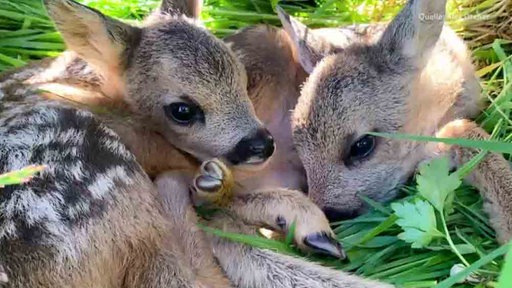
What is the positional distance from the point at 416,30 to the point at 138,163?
1.39 meters

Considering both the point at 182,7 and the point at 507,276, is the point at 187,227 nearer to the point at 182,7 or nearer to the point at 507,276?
the point at 182,7

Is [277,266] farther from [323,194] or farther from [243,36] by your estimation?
[243,36]

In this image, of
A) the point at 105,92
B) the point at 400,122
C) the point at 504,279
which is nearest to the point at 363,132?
the point at 400,122

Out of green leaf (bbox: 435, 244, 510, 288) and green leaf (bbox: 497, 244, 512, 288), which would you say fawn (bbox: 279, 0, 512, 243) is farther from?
green leaf (bbox: 497, 244, 512, 288)

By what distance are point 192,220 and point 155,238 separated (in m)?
0.36

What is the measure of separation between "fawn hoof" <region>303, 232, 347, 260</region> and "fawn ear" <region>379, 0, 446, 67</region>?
3.20 feet

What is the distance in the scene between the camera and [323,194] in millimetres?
4477

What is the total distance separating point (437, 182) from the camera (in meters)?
4.04

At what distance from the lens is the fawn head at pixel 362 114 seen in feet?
14.7

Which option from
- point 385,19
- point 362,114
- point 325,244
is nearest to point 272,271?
point 325,244

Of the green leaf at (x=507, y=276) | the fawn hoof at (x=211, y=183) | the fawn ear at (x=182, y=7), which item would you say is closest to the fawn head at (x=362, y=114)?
the fawn hoof at (x=211, y=183)

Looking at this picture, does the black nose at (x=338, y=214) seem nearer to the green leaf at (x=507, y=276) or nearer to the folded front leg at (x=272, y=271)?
the folded front leg at (x=272, y=271)

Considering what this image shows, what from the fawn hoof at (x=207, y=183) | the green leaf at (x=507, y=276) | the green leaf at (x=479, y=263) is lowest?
the fawn hoof at (x=207, y=183)

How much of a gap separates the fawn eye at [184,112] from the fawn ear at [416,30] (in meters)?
0.91
